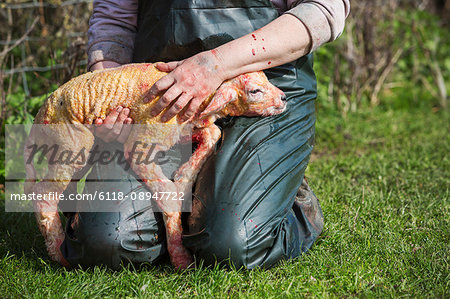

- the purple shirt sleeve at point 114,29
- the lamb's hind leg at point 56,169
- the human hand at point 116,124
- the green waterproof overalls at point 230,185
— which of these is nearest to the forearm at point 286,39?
the green waterproof overalls at point 230,185

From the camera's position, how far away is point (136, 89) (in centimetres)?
239

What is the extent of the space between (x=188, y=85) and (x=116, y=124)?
1.40ft

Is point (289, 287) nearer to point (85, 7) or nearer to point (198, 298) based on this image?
point (198, 298)

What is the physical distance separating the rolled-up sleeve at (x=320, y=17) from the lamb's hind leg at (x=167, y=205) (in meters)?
1.00

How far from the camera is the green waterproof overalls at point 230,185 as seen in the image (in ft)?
7.71

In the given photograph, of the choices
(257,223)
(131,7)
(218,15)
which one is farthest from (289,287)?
(131,7)

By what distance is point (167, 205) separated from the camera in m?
2.40

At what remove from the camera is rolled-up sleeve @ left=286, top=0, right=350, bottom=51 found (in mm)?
2504

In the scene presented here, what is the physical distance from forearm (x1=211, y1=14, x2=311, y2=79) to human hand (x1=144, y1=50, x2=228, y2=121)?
5cm

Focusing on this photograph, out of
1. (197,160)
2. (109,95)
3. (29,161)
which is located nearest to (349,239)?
(197,160)

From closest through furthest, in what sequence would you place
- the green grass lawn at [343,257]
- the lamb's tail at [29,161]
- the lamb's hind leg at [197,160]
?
the green grass lawn at [343,257]
the lamb's hind leg at [197,160]
the lamb's tail at [29,161]

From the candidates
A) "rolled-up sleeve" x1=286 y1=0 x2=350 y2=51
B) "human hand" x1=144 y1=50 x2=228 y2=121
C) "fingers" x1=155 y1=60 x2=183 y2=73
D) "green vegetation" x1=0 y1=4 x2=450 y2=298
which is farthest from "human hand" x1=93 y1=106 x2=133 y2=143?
"rolled-up sleeve" x1=286 y1=0 x2=350 y2=51

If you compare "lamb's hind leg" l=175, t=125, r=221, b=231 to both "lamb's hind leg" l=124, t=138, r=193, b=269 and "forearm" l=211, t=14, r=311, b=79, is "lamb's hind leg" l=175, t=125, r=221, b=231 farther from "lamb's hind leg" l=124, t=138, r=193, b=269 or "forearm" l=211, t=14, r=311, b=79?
"forearm" l=211, t=14, r=311, b=79

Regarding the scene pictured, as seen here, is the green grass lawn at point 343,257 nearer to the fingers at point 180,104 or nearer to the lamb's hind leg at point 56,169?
the lamb's hind leg at point 56,169
